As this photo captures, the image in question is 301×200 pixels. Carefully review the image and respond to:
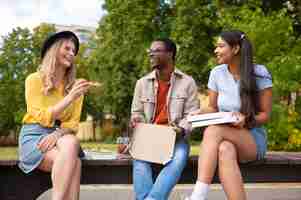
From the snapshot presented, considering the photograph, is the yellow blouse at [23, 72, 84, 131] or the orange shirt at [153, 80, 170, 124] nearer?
the yellow blouse at [23, 72, 84, 131]

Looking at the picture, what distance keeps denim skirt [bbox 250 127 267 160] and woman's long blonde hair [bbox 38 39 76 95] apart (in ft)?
5.19

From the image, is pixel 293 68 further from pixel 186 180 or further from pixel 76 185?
pixel 76 185

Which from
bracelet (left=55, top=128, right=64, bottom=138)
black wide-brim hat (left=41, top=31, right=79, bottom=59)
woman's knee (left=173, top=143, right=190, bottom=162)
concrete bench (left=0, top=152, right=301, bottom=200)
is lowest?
concrete bench (left=0, top=152, right=301, bottom=200)

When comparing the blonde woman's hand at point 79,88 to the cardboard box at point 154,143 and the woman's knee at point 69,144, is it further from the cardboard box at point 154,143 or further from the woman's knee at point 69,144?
the cardboard box at point 154,143

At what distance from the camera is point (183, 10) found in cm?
2506

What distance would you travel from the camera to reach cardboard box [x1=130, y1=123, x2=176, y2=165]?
438cm

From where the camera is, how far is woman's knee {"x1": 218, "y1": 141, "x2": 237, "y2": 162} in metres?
4.02

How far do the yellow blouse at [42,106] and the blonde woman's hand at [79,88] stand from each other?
0.43 ft

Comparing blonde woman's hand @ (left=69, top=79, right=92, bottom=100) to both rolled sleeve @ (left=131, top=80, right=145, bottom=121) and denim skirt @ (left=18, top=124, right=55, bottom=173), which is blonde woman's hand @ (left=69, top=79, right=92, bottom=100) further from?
rolled sleeve @ (left=131, top=80, right=145, bottom=121)

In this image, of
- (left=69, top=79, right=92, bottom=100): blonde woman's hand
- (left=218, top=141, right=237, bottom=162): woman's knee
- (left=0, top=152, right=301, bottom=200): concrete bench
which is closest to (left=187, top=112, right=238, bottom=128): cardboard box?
(left=218, top=141, right=237, bottom=162): woman's knee

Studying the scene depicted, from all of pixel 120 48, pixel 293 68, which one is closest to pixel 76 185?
pixel 293 68

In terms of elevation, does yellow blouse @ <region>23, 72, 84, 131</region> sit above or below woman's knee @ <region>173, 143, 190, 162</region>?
above

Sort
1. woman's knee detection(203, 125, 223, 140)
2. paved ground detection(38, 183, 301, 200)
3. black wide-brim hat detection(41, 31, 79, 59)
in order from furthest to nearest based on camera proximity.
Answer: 1. paved ground detection(38, 183, 301, 200)
2. black wide-brim hat detection(41, 31, 79, 59)
3. woman's knee detection(203, 125, 223, 140)

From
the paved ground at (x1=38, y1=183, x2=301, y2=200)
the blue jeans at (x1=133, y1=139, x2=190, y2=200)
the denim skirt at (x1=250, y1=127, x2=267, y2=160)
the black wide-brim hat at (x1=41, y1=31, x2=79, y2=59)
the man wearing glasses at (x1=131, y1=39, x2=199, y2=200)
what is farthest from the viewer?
the paved ground at (x1=38, y1=183, x2=301, y2=200)
